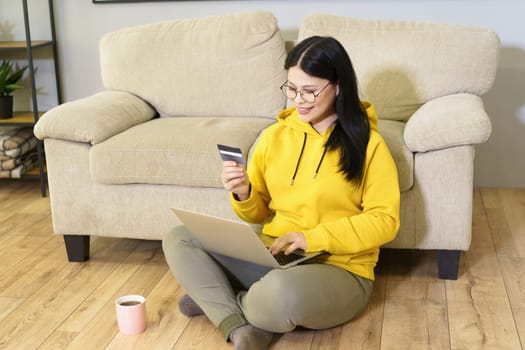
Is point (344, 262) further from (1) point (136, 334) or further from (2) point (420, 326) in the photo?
(1) point (136, 334)

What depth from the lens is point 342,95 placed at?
2.01 metres

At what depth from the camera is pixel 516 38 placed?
128 inches

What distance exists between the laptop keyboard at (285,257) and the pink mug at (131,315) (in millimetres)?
406

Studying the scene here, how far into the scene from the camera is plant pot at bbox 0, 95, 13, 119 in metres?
3.43

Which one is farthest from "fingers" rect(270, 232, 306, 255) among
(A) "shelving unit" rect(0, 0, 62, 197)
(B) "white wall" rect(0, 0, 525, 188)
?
(A) "shelving unit" rect(0, 0, 62, 197)

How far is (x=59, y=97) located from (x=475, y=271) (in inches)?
87.4

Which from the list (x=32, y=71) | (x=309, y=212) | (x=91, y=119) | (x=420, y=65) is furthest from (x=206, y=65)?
(x=309, y=212)

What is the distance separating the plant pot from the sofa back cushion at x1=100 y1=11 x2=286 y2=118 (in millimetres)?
720

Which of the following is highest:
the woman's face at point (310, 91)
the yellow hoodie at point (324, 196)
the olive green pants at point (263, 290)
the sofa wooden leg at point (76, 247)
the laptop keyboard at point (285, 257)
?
the woman's face at point (310, 91)

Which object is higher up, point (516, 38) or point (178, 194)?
point (516, 38)

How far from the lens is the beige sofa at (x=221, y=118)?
2.31 meters

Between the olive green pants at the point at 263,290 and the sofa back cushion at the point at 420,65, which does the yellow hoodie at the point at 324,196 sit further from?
the sofa back cushion at the point at 420,65

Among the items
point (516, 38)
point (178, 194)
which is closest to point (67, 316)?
point (178, 194)

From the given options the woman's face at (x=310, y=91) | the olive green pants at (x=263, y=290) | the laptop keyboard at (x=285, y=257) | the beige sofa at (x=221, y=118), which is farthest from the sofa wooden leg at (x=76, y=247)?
the woman's face at (x=310, y=91)
